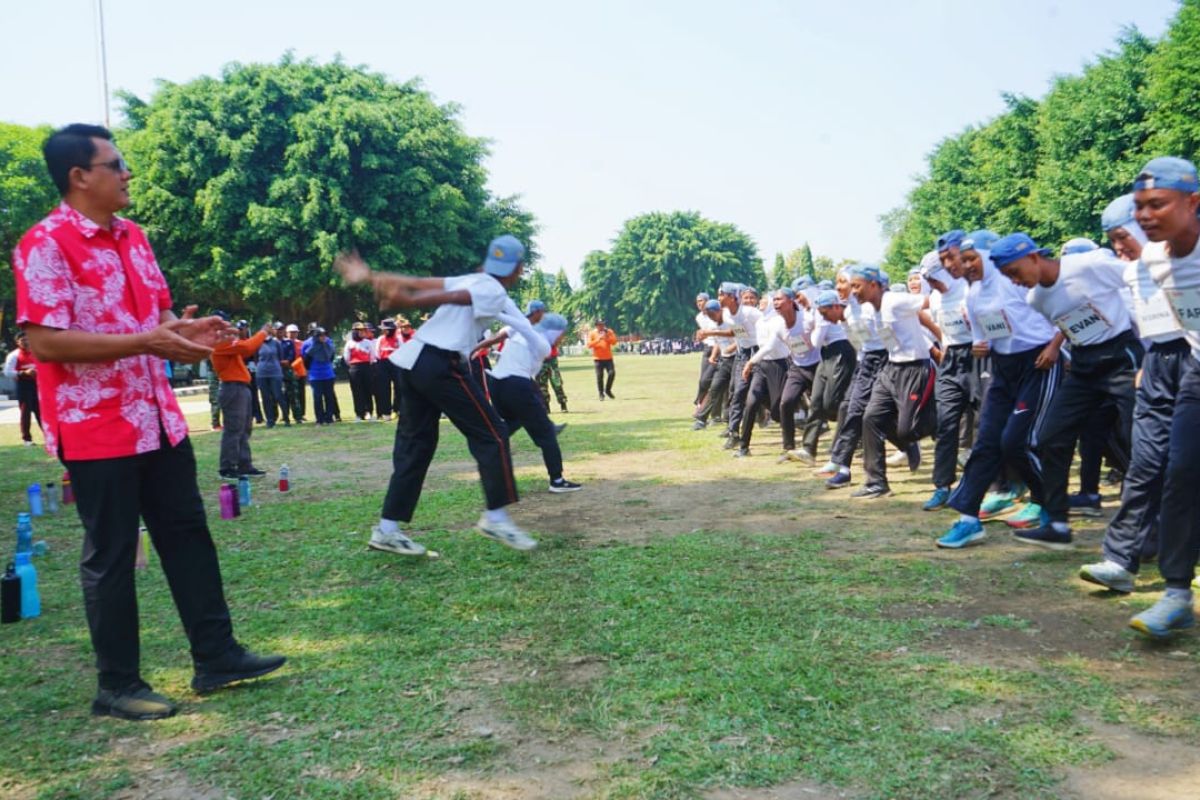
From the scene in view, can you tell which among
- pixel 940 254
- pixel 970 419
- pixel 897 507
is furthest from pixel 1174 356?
pixel 970 419

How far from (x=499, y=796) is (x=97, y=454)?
205cm

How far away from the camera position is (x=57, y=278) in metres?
3.72

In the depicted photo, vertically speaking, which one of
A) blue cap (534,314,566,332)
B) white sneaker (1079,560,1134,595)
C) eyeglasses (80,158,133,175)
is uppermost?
eyeglasses (80,158,133,175)

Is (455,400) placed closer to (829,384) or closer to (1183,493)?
(1183,493)

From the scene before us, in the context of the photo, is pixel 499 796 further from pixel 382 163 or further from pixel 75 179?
pixel 382 163

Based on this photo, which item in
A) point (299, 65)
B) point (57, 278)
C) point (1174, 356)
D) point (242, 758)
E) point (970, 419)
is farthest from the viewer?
point (299, 65)

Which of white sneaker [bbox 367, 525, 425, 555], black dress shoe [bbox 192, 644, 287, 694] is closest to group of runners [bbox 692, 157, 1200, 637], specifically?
white sneaker [bbox 367, 525, 425, 555]

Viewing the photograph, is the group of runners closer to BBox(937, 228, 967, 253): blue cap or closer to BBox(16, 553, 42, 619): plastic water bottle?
BBox(937, 228, 967, 253): blue cap

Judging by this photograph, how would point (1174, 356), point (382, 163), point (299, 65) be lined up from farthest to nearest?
point (299, 65) < point (382, 163) < point (1174, 356)

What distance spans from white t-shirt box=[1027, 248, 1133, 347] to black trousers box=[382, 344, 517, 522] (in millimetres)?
3634

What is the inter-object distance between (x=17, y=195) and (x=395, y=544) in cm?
5043

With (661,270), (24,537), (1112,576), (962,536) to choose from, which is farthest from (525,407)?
(661,270)

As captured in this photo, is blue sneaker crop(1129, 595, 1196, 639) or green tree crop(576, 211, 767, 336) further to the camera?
green tree crop(576, 211, 767, 336)

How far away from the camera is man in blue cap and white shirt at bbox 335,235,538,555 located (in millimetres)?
6305
